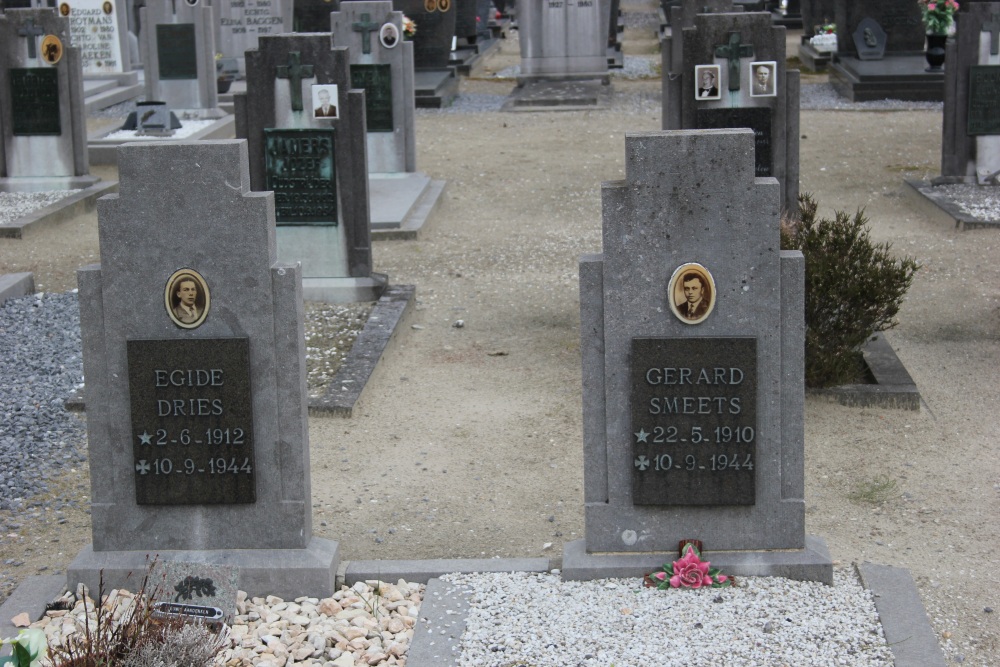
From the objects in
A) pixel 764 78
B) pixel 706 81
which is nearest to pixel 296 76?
pixel 706 81

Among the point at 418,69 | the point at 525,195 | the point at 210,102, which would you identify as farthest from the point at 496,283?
the point at 418,69

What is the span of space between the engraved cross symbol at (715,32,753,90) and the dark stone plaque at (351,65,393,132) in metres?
5.23

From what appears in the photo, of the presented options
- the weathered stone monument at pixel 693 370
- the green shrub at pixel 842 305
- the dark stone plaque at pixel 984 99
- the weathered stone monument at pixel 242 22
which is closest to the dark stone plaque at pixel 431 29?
the weathered stone monument at pixel 242 22

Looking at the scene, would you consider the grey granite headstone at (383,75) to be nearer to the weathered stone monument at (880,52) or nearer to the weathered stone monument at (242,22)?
the weathered stone monument at (242,22)

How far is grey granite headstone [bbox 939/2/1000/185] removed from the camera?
13.2 meters

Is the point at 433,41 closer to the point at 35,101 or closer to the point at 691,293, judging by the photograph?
the point at 35,101

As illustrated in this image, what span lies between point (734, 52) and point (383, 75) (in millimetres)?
5338

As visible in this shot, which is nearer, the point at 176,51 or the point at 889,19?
the point at 176,51

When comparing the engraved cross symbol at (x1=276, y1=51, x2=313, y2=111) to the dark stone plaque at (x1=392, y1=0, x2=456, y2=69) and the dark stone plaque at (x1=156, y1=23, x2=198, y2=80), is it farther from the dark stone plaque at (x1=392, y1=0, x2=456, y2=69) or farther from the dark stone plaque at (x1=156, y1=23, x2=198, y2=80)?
the dark stone plaque at (x1=392, y1=0, x2=456, y2=69)

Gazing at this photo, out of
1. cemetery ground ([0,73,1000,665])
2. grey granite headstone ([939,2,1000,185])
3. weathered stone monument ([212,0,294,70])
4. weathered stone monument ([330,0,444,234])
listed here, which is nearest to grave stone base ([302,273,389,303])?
cemetery ground ([0,73,1000,665])

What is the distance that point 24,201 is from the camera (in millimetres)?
13953

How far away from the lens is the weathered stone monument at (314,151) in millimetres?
10016

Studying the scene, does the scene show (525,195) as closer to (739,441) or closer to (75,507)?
(75,507)

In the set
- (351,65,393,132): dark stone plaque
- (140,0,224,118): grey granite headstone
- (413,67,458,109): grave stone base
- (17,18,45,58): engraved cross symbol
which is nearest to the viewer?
(17,18,45,58): engraved cross symbol
